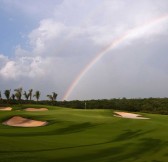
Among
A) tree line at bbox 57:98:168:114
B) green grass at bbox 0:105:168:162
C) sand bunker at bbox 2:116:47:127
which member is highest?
tree line at bbox 57:98:168:114

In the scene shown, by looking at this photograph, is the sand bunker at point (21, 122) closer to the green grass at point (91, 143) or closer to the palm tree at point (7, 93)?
the green grass at point (91, 143)

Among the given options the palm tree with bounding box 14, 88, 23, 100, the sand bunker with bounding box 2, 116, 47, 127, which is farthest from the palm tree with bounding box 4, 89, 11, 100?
the sand bunker with bounding box 2, 116, 47, 127

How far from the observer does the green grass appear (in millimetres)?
17312

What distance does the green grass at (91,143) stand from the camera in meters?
17.3

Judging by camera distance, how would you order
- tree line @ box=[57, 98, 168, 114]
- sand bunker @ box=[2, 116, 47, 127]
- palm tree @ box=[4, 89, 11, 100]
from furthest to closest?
palm tree @ box=[4, 89, 11, 100], tree line @ box=[57, 98, 168, 114], sand bunker @ box=[2, 116, 47, 127]

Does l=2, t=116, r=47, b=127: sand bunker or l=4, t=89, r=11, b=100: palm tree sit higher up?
l=4, t=89, r=11, b=100: palm tree

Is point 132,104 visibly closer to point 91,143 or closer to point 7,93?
point 7,93

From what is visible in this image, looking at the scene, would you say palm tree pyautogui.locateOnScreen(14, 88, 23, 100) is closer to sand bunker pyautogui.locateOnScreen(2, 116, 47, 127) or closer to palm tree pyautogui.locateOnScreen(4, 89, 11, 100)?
palm tree pyautogui.locateOnScreen(4, 89, 11, 100)

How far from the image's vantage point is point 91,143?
22.3 metres

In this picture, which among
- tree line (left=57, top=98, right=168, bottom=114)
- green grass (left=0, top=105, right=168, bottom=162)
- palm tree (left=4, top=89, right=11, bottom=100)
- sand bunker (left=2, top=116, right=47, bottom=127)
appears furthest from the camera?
palm tree (left=4, top=89, right=11, bottom=100)

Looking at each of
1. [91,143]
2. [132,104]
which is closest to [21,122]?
[91,143]

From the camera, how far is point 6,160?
50.2ft

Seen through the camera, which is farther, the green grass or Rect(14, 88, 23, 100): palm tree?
Rect(14, 88, 23, 100): palm tree

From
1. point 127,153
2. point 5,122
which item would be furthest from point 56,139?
point 5,122
